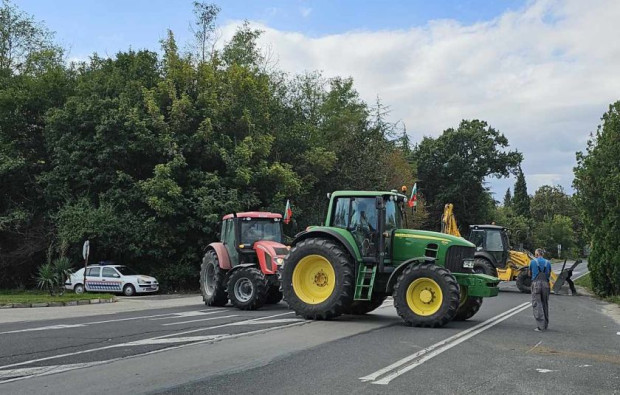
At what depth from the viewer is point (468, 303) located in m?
13.3

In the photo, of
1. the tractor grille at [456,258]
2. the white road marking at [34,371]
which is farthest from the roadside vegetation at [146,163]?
the white road marking at [34,371]

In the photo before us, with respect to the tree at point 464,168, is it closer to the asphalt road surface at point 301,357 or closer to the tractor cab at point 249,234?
the tractor cab at point 249,234

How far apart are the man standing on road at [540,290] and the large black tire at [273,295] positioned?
724cm

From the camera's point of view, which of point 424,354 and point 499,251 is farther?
point 499,251

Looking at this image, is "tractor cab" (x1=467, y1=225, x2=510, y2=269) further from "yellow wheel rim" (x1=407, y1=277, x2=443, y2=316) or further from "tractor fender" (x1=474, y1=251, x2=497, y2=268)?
"yellow wheel rim" (x1=407, y1=277, x2=443, y2=316)

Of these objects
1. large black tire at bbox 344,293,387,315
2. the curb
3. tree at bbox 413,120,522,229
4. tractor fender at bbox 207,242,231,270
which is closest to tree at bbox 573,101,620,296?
large black tire at bbox 344,293,387,315

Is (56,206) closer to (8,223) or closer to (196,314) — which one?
(8,223)

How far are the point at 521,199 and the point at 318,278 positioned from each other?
3653 inches

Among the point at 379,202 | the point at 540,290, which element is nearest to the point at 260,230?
the point at 379,202

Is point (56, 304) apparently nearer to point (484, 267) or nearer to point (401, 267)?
point (401, 267)

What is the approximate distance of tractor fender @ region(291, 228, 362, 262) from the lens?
43.1 ft

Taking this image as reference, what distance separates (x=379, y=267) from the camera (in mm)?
12867

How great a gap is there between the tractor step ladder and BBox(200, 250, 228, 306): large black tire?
5.83 m

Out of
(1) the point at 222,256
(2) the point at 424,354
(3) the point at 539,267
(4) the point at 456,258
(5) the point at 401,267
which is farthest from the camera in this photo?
(1) the point at 222,256
